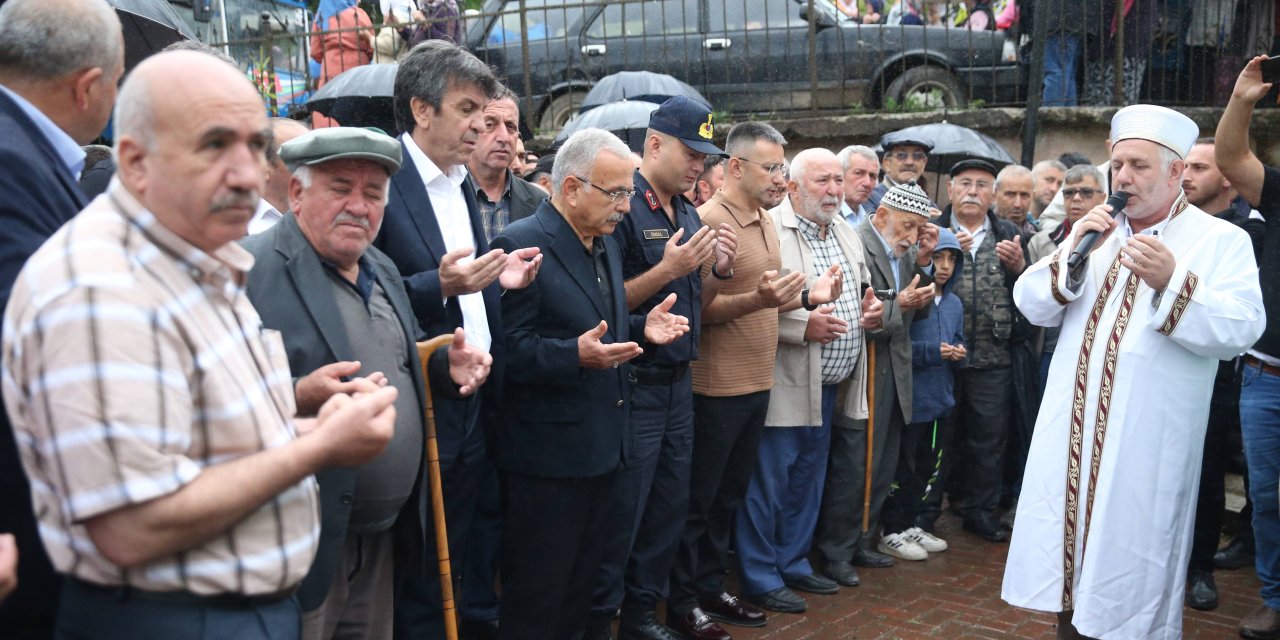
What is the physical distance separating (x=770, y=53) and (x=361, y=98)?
178 inches

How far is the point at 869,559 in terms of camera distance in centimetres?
633

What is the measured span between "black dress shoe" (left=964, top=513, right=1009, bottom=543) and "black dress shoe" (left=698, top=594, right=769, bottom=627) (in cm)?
210

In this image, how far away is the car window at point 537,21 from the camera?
10.5 metres

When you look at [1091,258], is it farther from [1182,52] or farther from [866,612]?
[1182,52]

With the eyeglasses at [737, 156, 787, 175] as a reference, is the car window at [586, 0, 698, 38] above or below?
above

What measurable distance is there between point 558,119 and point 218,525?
9113 millimetres

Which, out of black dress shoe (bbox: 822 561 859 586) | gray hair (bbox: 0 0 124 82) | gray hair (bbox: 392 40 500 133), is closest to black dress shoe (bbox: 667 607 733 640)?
black dress shoe (bbox: 822 561 859 586)

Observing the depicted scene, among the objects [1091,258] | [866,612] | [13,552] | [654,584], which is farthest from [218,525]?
[866,612]

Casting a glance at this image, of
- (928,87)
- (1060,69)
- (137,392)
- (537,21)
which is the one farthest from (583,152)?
(1060,69)

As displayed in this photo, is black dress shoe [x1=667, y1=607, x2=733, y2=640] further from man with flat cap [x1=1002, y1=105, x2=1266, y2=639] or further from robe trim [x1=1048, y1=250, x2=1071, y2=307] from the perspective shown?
robe trim [x1=1048, y1=250, x2=1071, y2=307]

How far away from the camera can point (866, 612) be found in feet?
18.2

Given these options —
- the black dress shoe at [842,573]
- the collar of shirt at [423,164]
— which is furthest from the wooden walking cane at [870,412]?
the collar of shirt at [423,164]

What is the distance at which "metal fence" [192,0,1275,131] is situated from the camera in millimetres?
9906

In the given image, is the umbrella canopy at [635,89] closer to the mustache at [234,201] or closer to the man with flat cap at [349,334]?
the man with flat cap at [349,334]
